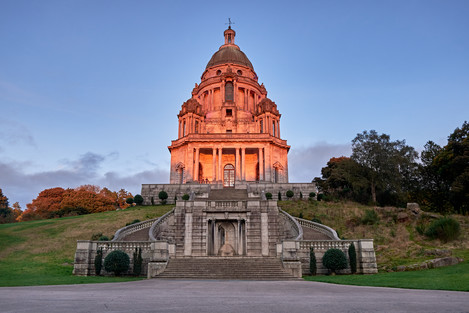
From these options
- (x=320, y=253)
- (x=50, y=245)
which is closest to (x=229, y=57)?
(x=50, y=245)

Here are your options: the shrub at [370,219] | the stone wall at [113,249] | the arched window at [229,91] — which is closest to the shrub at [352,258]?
the shrub at [370,219]

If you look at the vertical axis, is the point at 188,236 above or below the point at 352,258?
above

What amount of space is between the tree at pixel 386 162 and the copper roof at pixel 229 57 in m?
32.4

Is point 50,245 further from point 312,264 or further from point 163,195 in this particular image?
point 312,264

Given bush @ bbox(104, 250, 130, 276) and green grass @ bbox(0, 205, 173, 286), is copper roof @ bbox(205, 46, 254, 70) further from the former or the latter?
bush @ bbox(104, 250, 130, 276)

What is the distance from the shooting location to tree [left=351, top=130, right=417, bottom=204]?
44.2 metres

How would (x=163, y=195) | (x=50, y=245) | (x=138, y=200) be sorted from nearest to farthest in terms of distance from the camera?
(x=50, y=245)
(x=163, y=195)
(x=138, y=200)

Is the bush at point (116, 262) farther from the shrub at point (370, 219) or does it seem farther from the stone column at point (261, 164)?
the stone column at point (261, 164)

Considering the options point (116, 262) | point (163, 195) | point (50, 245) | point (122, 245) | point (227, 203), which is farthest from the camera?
point (163, 195)

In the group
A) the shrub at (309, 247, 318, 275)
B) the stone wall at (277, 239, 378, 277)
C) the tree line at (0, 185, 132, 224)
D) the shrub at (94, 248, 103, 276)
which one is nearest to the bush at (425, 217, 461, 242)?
the stone wall at (277, 239, 378, 277)

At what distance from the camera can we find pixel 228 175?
186 feet

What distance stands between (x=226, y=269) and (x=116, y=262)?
21.4 ft

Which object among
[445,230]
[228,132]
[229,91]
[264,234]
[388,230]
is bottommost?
[264,234]

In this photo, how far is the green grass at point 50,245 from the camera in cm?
1879
